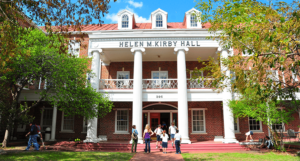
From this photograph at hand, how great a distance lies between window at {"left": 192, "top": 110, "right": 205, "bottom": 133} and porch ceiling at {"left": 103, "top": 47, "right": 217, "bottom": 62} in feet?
15.8

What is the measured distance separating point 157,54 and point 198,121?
6.78 m

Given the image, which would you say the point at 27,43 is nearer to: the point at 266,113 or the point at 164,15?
the point at 164,15

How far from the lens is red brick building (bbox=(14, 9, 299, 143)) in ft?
49.9

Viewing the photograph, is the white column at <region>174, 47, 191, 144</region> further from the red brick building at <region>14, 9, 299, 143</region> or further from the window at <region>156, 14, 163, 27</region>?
the window at <region>156, 14, 163, 27</region>

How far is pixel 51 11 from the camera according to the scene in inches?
281

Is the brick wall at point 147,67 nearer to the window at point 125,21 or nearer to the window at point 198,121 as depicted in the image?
the window at point 125,21

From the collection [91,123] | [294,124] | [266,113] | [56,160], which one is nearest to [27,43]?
[91,123]

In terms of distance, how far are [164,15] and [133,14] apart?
285cm

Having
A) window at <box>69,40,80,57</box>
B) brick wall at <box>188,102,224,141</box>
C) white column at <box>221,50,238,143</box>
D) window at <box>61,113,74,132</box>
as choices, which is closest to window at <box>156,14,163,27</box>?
white column at <box>221,50,238,143</box>

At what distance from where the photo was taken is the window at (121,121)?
18506 millimetres

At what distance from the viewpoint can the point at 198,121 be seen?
1823cm

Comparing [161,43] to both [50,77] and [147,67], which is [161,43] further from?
[50,77]

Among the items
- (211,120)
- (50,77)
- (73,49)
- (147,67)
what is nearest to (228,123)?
(211,120)

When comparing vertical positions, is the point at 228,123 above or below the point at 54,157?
above
